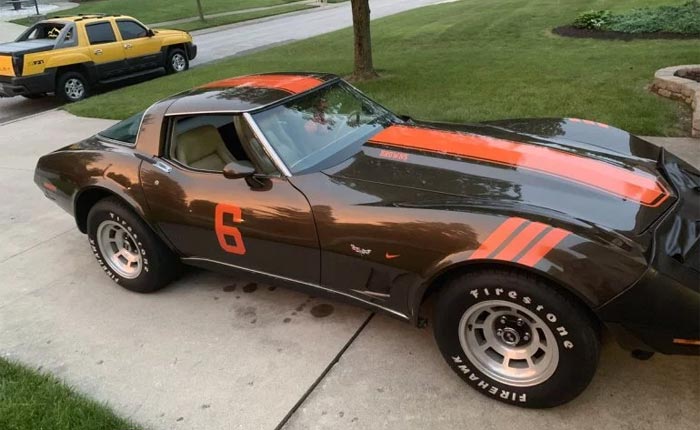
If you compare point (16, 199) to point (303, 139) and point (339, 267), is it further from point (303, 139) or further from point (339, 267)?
point (339, 267)

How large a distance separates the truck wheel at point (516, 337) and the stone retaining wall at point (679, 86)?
4364mm

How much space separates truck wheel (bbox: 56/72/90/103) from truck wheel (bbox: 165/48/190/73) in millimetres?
2210

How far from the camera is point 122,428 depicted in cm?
258

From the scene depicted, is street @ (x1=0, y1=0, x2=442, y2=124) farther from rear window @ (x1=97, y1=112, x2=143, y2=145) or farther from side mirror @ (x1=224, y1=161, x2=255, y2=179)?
side mirror @ (x1=224, y1=161, x2=255, y2=179)

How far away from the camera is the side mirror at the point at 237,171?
295 centimetres

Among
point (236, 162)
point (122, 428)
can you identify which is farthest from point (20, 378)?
point (236, 162)

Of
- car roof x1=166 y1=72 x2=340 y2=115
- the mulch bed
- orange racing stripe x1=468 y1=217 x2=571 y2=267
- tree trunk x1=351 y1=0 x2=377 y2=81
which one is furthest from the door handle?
the mulch bed

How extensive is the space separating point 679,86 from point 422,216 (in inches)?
224

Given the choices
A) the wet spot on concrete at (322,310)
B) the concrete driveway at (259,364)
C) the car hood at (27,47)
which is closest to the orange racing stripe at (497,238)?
the concrete driveway at (259,364)

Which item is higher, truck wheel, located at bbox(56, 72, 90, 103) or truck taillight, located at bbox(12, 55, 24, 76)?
truck taillight, located at bbox(12, 55, 24, 76)

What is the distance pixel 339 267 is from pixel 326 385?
60 cm

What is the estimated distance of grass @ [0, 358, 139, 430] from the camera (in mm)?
2592

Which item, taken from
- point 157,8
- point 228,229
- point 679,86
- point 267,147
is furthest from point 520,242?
point 157,8

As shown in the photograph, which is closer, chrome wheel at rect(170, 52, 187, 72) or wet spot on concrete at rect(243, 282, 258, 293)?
wet spot on concrete at rect(243, 282, 258, 293)
